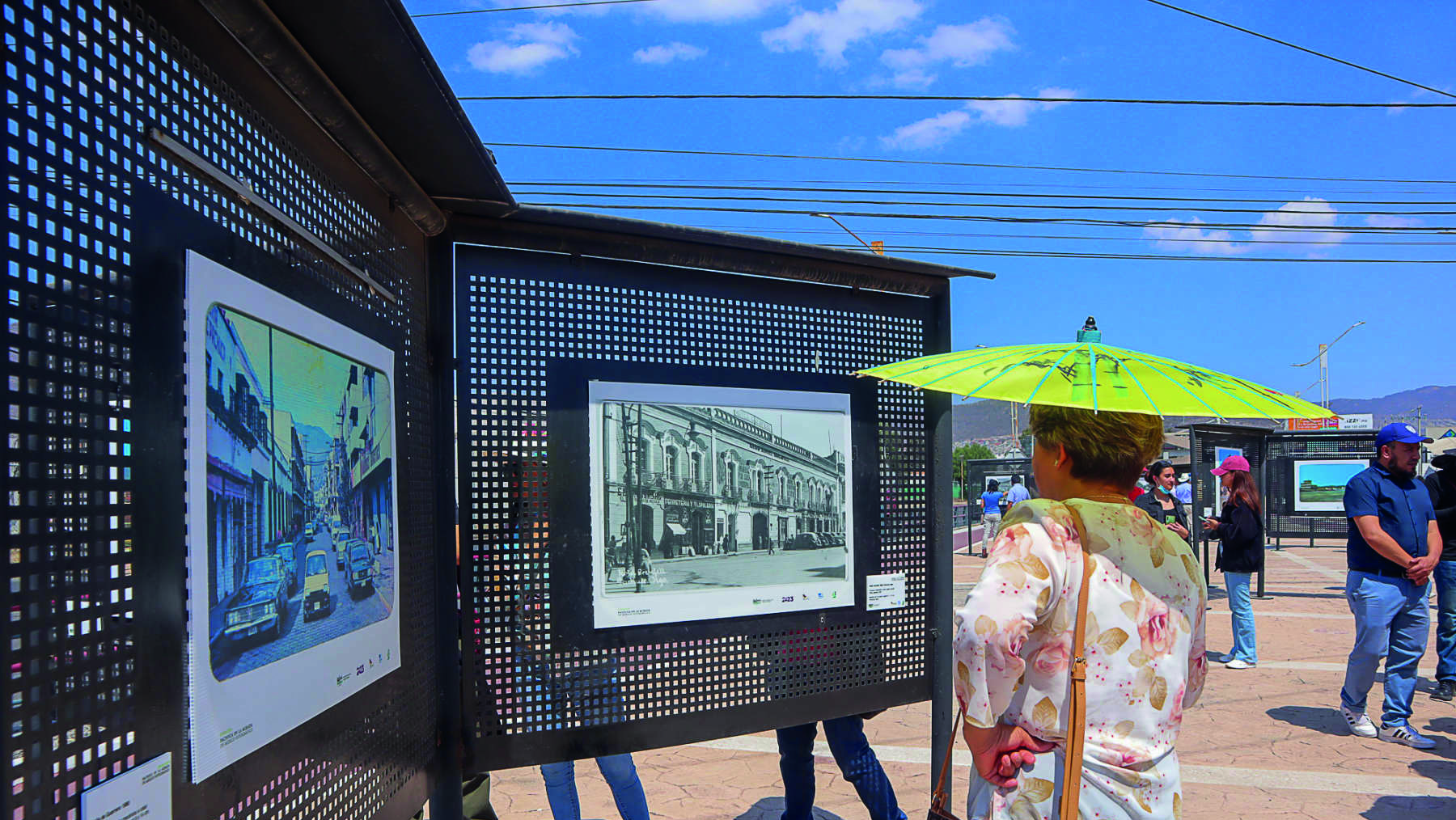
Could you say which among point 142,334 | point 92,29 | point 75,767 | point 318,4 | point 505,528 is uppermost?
point 318,4

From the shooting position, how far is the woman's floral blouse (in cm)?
218

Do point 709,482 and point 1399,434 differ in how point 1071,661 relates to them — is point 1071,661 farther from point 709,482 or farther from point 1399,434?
point 1399,434

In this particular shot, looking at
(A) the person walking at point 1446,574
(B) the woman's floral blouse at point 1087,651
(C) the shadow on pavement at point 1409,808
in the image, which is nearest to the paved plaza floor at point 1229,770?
(C) the shadow on pavement at point 1409,808

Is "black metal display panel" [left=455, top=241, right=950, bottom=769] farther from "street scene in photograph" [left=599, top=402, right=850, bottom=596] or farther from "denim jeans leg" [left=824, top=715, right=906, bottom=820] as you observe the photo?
"denim jeans leg" [left=824, top=715, right=906, bottom=820]

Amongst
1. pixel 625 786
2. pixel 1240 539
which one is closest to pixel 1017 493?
pixel 1240 539

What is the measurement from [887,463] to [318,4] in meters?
2.53

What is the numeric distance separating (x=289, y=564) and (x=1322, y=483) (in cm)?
1656

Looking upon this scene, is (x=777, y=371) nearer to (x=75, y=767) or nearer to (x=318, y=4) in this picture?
(x=318, y=4)

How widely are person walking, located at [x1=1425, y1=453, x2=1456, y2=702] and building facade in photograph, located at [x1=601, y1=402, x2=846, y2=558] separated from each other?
551 cm

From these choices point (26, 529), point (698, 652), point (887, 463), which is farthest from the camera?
point (887, 463)

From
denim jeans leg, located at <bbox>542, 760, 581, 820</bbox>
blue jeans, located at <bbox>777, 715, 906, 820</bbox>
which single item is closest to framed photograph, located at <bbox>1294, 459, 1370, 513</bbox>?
blue jeans, located at <bbox>777, 715, 906, 820</bbox>

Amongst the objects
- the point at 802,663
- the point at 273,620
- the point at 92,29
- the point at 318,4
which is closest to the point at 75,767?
the point at 273,620

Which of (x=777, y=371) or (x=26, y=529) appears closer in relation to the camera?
(x=26, y=529)

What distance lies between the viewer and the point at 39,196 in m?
1.24
